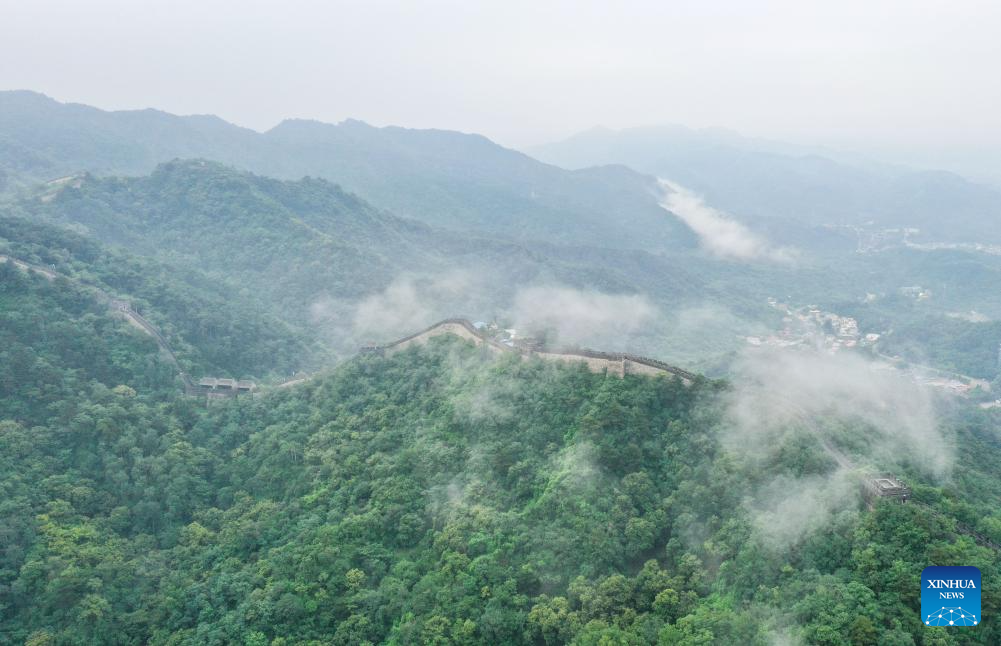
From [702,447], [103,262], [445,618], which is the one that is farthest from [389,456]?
[103,262]

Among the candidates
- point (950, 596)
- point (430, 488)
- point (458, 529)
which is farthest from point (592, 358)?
point (950, 596)

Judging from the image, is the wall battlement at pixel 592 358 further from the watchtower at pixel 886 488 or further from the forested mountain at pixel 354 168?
the forested mountain at pixel 354 168

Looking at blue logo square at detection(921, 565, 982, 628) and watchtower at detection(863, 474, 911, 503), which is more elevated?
watchtower at detection(863, 474, 911, 503)

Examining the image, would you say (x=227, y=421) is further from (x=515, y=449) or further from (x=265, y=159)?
(x=265, y=159)

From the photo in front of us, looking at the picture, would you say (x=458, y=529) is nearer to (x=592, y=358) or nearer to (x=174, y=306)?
(x=592, y=358)

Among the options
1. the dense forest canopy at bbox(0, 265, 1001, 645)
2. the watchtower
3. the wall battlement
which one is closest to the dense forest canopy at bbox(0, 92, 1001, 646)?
the dense forest canopy at bbox(0, 265, 1001, 645)

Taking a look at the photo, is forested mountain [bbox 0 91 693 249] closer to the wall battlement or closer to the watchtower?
the wall battlement
